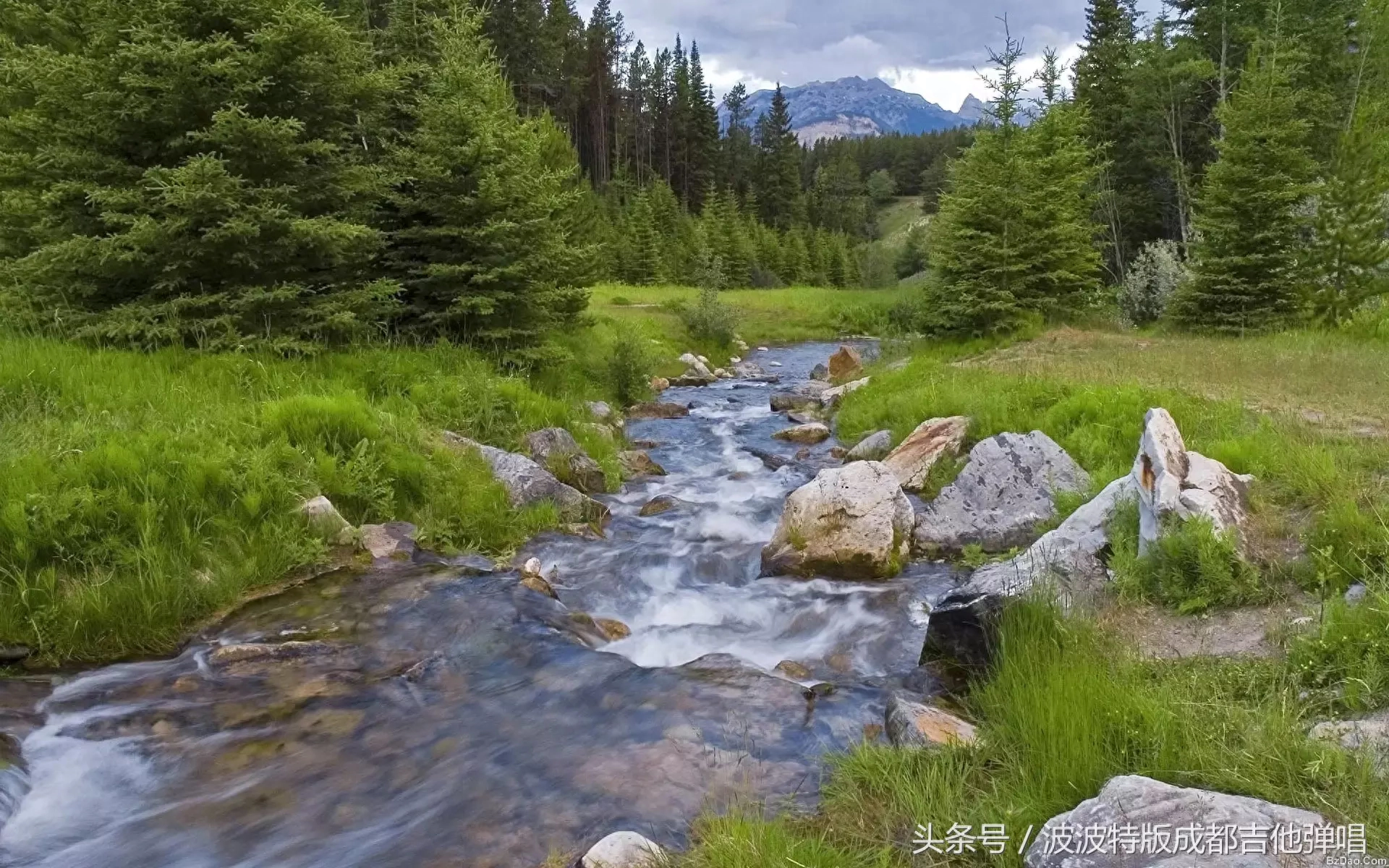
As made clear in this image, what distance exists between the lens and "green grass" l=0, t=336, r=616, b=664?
19.4 feet

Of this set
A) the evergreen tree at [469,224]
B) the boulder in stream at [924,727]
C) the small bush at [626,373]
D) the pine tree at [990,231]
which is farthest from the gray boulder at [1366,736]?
the pine tree at [990,231]

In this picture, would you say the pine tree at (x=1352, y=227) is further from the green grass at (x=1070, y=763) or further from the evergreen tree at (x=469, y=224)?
the green grass at (x=1070, y=763)

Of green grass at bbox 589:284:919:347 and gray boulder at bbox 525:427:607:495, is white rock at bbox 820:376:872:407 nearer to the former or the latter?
gray boulder at bbox 525:427:607:495

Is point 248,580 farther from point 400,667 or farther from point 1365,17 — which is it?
point 1365,17

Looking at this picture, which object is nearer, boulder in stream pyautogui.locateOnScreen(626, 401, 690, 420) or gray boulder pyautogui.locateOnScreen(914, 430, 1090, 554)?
gray boulder pyautogui.locateOnScreen(914, 430, 1090, 554)

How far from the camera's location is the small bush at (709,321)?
28234mm

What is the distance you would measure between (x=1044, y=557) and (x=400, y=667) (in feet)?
16.0

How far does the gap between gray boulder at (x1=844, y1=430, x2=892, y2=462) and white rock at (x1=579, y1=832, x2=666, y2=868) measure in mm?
8877

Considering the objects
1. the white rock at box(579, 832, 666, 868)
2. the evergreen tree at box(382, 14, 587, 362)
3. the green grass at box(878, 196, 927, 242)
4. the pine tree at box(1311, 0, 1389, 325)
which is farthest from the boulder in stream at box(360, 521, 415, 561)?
the green grass at box(878, 196, 927, 242)

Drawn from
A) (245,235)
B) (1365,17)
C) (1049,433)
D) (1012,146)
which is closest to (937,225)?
(1012,146)

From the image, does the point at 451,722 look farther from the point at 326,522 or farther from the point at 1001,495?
the point at 1001,495

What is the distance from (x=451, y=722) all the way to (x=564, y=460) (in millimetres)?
5472

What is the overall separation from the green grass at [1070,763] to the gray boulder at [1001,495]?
3.71m

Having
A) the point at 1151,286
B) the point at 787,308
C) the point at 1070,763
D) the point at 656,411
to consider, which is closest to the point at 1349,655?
the point at 1070,763
